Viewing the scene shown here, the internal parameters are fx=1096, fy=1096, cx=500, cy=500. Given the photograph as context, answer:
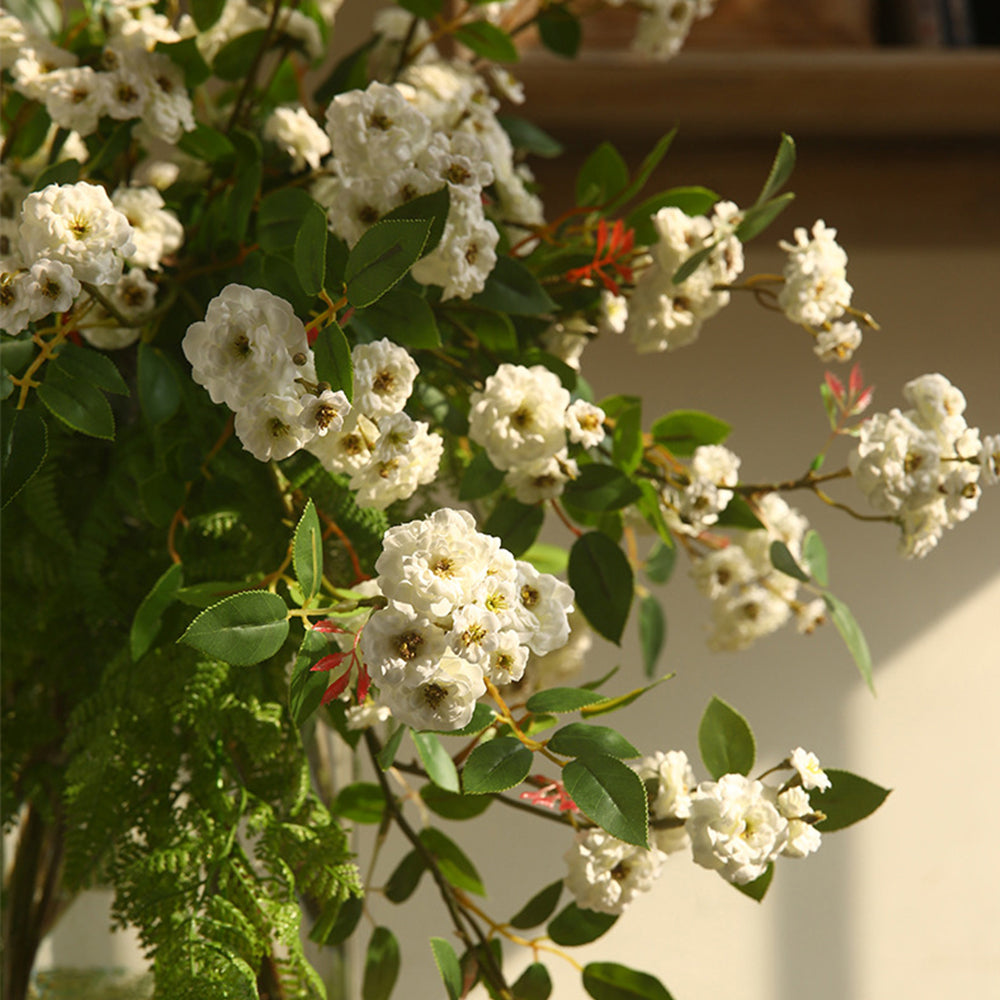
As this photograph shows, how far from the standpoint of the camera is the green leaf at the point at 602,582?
66cm

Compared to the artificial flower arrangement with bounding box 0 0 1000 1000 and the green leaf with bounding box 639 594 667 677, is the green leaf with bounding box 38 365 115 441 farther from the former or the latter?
the green leaf with bounding box 639 594 667 677

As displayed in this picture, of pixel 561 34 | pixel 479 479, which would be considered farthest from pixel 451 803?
pixel 561 34

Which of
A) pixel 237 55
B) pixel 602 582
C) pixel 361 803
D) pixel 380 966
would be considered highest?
pixel 237 55

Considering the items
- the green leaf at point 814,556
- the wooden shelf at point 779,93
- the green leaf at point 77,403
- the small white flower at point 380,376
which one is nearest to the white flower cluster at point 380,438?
the small white flower at point 380,376

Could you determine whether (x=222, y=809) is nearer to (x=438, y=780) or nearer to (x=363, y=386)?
(x=438, y=780)

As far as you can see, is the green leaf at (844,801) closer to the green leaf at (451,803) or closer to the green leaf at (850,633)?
the green leaf at (850,633)

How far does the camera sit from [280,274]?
1.83ft

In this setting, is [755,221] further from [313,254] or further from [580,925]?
[580,925]

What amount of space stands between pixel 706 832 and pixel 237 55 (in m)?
0.58

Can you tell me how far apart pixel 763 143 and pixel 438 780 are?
2.32 ft

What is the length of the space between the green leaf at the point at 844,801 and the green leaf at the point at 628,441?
207 mm

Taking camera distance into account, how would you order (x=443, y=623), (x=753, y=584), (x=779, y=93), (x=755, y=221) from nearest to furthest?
(x=443, y=623), (x=755, y=221), (x=753, y=584), (x=779, y=93)

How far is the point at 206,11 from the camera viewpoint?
0.69 metres

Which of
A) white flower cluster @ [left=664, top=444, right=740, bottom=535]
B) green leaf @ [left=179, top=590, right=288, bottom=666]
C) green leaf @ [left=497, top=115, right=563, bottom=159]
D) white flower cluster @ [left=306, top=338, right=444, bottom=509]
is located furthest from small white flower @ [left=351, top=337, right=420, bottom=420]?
green leaf @ [left=497, top=115, right=563, bottom=159]
